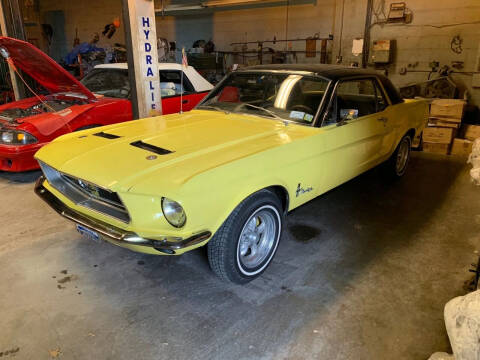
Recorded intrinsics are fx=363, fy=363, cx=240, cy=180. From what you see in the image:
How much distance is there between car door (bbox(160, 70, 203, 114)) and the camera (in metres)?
5.75

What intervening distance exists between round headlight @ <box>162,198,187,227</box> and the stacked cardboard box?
238 inches

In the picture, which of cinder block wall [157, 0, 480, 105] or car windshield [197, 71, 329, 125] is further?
cinder block wall [157, 0, 480, 105]

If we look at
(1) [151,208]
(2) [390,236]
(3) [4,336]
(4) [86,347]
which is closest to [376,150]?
(2) [390,236]

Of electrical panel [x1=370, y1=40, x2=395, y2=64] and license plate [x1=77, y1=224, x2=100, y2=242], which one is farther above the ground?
electrical panel [x1=370, y1=40, x2=395, y2=64]

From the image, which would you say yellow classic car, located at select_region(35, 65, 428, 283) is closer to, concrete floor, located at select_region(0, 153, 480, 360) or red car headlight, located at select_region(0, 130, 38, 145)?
concrete floor, located at select_region(0, 153, 480, 360)

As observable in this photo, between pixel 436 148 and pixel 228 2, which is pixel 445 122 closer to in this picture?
pixel 436 148

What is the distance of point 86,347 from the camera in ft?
7.11

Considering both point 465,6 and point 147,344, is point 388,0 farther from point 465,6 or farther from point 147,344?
point 147,344

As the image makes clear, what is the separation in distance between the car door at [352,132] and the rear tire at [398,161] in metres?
0.63

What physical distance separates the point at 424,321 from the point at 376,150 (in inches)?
82.4

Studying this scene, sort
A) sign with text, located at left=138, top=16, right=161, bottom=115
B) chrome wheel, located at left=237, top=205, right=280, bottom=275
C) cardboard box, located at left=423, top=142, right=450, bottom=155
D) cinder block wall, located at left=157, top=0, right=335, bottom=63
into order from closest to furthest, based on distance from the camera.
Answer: chrome wheel, located at left=237, top=205, right=280, bottom=275
sign with text, located at left=138, top=16, right=161, bottom=115
cardboard box, located at left=423, top=142, right=450, bottom=155
cinder block wall, located at left=157, top=0, right=335, bottom=63

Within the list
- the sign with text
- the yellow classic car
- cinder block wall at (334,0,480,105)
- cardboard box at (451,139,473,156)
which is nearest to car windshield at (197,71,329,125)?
the yellow classic car

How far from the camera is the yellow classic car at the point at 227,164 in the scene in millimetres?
2191

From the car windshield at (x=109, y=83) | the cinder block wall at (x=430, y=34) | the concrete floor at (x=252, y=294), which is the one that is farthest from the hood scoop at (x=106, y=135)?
the cinder block wall at (x=430, y=34)
